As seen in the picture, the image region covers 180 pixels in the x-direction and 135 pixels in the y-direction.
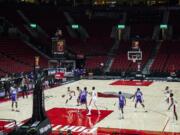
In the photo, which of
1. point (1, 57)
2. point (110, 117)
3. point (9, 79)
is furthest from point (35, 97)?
point (1, 57)

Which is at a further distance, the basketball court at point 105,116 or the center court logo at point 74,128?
the basketball court at point 105,116

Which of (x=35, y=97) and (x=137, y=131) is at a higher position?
(x=35, y=97)

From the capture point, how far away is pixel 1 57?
47281mm

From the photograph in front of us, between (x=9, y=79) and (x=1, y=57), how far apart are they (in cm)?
1088

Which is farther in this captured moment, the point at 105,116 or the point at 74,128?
the point at 105,116

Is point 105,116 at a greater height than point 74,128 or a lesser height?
greater

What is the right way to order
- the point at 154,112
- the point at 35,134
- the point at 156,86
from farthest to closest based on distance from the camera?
1. the point at 156,86
2. the point at 154,112
3. the point at 35,134

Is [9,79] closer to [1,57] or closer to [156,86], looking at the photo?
[1,57]

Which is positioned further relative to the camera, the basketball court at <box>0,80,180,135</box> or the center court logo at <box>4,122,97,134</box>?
the basketball court at <box>0,80,180,135</box>

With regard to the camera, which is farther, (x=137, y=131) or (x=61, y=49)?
(x=61, y=49)

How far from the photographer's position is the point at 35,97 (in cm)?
1692

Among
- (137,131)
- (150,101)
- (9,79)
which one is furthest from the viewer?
(9,79)

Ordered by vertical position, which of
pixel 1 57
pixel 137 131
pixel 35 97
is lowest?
pixel 137 131

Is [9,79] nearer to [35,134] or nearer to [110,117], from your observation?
[110,117]
